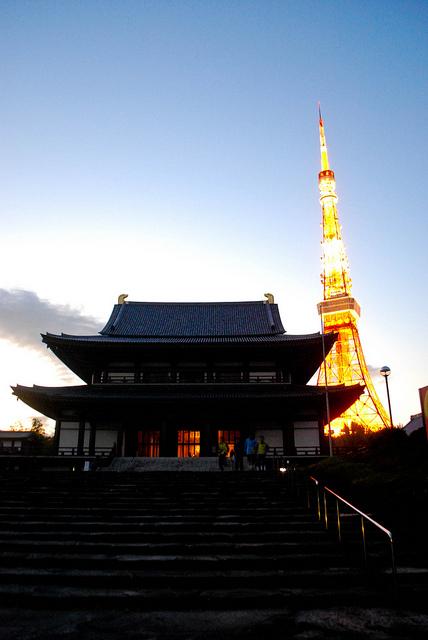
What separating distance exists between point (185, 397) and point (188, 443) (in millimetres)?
3537

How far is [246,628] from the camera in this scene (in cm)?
495

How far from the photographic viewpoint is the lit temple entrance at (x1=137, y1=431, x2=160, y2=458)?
2492 centimetres

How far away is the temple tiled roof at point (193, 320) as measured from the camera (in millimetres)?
30844

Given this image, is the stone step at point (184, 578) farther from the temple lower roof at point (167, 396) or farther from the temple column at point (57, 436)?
the temple column at point (57, 436)

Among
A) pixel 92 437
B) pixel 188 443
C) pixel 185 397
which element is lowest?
pixel 188 443

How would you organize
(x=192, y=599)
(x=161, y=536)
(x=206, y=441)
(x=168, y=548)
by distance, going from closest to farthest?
(x=192, y=599)
(x=168, y=548)
(x=161, y=536)
(x=206, y=441)

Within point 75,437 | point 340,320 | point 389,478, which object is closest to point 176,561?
point 389,478

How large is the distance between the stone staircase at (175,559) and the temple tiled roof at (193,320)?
61.7 ft

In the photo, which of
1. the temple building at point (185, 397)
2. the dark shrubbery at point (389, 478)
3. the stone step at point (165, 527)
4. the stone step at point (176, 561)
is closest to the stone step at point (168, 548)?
the stone step at point (176, 561)

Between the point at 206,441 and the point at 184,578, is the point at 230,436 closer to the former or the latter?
the point at 206,441

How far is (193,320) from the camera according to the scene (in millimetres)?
33281

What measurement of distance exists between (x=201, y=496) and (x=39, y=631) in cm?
765

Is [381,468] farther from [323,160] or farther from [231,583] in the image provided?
[323,160]

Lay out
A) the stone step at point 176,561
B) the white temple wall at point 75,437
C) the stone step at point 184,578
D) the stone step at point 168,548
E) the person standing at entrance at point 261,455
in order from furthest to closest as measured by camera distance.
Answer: the white temple wall at point 75,437 → the person standing at entrance at point 261,455 → the stone step at point 168,548 → the stone step at point 176,561 → the stone step at point 184,578
